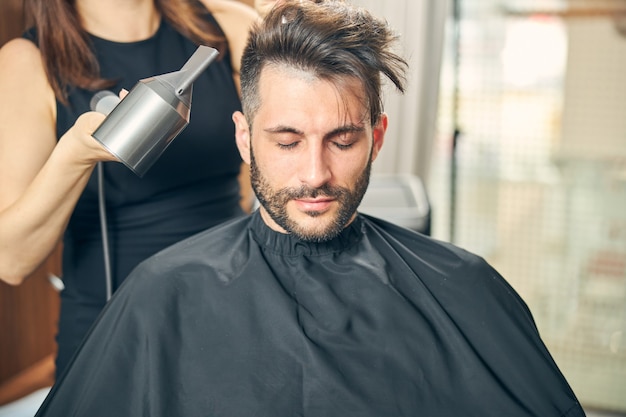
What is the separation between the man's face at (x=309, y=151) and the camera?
1.36m

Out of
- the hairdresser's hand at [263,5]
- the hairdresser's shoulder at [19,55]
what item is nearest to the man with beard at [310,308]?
the hairdresser's hand at [263,5]

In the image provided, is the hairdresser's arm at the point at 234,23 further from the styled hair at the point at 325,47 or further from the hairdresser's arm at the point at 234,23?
the styled hair at the point at 325,47

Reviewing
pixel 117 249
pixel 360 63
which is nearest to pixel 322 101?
pixel 360 63

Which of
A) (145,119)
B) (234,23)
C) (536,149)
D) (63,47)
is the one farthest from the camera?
(536,149)

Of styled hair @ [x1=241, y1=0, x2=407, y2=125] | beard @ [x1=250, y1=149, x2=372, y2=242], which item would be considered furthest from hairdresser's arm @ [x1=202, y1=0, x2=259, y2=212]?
beard @ [x1=250, y1=149, x2=372, y2=242]

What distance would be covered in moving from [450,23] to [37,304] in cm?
236

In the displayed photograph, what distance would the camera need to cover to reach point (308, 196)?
1.38 m

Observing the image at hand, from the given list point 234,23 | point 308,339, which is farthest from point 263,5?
point 308,339

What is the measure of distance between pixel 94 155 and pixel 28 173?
257 millimetres

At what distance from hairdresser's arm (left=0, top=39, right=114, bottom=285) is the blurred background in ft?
6.75

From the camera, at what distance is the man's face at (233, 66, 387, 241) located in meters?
1.36

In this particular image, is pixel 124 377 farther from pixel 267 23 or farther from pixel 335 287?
pixel 267 23

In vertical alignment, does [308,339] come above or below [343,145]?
below

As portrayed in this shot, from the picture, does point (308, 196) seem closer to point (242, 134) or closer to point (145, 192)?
point (242, 134)
